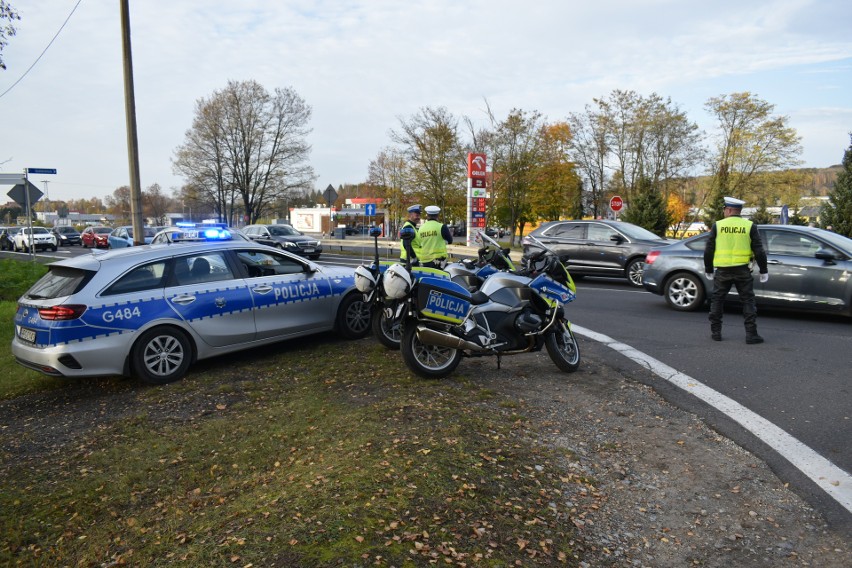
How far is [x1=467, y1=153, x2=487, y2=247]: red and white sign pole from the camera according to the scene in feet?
90.9

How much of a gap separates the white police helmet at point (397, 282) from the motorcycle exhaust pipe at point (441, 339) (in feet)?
1.24

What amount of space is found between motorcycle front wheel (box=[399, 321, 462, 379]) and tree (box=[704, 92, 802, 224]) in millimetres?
42501

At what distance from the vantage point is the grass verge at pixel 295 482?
3199mm

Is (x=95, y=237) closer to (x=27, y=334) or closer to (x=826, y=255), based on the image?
(x=27, y=334)

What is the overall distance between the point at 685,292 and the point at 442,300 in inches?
259

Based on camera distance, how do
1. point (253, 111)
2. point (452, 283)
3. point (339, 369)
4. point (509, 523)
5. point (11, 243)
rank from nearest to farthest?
point (509, 523), point (452, 283), point (339, 369), point (11, 243), point (253, 111)

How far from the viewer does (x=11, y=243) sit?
141ft

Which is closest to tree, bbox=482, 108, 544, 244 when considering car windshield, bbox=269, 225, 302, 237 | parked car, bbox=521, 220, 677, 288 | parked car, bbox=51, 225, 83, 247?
car windshield, bbox=269, 225, 302, 237

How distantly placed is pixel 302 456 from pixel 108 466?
1451mm

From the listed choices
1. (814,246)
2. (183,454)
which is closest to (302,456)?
(183,454)

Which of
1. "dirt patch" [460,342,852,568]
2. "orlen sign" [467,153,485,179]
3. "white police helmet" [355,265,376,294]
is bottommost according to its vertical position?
"dirt patch" [460,342,852,568]

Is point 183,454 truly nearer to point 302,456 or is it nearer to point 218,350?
point 302,456

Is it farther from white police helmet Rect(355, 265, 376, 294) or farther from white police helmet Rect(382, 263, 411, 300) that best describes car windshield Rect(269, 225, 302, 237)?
white police helmet Rect(382, 263, 411, 300)

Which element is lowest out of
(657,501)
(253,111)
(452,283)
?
(657,501)
